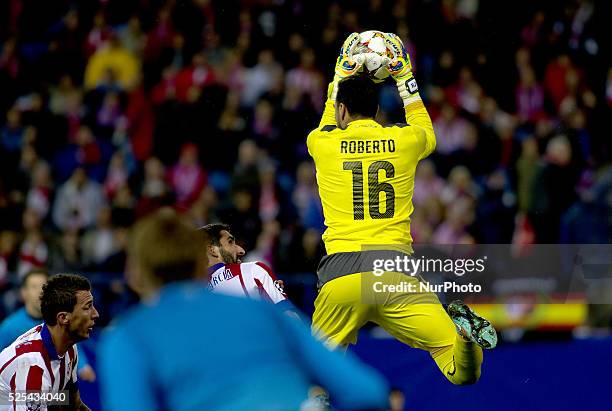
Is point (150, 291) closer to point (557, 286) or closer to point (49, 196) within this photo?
point (557, 286)

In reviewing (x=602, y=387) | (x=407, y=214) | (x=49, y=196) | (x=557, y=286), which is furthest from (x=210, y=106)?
(x=407, y=214)

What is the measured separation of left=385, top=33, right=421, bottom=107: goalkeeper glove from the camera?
303 inches

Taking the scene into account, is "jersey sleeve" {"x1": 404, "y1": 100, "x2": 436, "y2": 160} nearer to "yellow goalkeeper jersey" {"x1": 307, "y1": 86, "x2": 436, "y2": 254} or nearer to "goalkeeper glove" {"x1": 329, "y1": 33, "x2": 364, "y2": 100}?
"yellow goalkeeper jersey" {"x1": 307, "y1": 86, "x2": 436, "y2": 254}

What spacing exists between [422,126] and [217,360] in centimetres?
446

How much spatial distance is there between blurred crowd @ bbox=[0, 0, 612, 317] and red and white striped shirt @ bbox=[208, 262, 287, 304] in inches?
157

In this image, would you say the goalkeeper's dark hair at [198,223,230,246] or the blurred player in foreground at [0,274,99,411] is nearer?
the blurred player in foreground at [0,274,99,411]

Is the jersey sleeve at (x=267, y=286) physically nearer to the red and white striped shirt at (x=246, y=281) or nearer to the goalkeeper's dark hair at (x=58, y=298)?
the red and white striped shirt at (x=246, y=281)

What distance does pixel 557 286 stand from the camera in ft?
36.2

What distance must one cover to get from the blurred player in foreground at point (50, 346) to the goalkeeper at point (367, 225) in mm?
1413

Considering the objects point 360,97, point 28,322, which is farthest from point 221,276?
point 28,322

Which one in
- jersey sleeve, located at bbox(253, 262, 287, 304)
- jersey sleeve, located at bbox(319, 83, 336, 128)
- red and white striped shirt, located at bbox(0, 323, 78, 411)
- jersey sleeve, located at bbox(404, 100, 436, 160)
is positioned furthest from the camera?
jersey sleeve, located at bbox(253, 262, 287, 304)

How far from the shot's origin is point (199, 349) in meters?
3.32

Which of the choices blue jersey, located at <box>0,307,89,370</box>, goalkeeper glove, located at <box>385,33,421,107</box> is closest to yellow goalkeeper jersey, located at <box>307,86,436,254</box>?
goalkeeper glove, located at <box>385,33,421,107</box>

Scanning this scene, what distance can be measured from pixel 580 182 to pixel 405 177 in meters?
5.79
